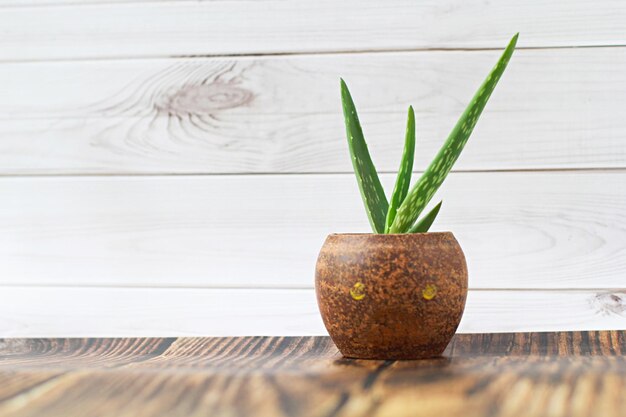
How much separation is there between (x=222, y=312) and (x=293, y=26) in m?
0.35

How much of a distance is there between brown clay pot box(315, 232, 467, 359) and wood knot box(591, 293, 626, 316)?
1.24ft

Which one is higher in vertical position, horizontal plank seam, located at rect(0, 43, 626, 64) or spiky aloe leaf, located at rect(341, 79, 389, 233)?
horizontal plank seam, located at rect(0, 43, 626, 64)

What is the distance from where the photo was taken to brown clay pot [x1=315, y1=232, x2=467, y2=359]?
553mm

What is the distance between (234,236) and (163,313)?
13 cm

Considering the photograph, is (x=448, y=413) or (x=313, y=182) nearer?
(x=448, y=413)

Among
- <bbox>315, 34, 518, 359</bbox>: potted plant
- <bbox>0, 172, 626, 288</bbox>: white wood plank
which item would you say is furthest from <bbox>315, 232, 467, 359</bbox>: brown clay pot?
<bbox>0, 172, 626, 288</bbox>: white wood plank

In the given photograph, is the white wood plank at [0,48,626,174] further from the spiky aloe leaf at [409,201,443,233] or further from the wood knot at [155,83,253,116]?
the spiky aloe leaf at [409,201,443,233]

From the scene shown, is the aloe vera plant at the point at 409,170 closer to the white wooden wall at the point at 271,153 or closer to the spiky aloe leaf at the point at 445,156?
the spiky aloe leaf at the point at 445,156

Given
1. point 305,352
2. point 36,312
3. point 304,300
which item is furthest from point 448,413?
point 36,312

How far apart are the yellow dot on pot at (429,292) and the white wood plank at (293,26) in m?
0.43

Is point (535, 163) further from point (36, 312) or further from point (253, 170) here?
point (36, 312)

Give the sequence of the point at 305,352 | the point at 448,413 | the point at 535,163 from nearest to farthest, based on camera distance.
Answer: the point at 448,413 → the point at 305,352 → the point at 535,163

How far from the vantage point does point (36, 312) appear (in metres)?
0.96

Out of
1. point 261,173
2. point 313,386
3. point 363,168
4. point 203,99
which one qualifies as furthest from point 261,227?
point 313,386
